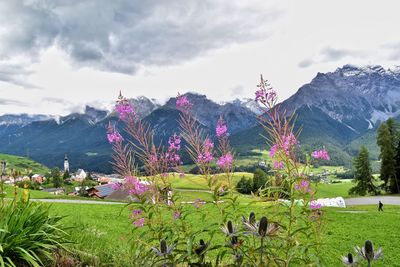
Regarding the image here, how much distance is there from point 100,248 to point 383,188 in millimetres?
63013

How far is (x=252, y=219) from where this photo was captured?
13.0ft

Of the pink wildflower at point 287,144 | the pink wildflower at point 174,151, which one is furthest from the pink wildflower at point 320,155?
the pink wildflower at point 174,151

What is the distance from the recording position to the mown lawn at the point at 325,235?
646 cm

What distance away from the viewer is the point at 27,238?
582cm

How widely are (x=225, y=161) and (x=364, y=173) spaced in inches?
2508

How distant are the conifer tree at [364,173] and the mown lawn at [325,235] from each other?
45937 mm

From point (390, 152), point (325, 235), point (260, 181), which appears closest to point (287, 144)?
point (260, 181)

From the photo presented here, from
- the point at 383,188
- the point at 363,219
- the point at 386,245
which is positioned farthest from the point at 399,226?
the point at 383,188

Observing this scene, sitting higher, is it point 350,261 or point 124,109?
point 124,109

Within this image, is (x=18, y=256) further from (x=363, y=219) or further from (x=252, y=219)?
(x=363, y=219)

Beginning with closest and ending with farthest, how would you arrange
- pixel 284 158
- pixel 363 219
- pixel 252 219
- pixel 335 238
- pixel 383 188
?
pixel 252 219, pixel 284 158, pixel 335 238, pixel 363 219, pixel 383 188

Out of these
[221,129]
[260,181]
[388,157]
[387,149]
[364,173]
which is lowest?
[364,173]

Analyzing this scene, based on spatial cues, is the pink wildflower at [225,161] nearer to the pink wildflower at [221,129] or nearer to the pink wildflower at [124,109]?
the pink wildflower at [221,129]

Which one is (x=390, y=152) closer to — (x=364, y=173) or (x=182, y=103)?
(x=364, y=173)
